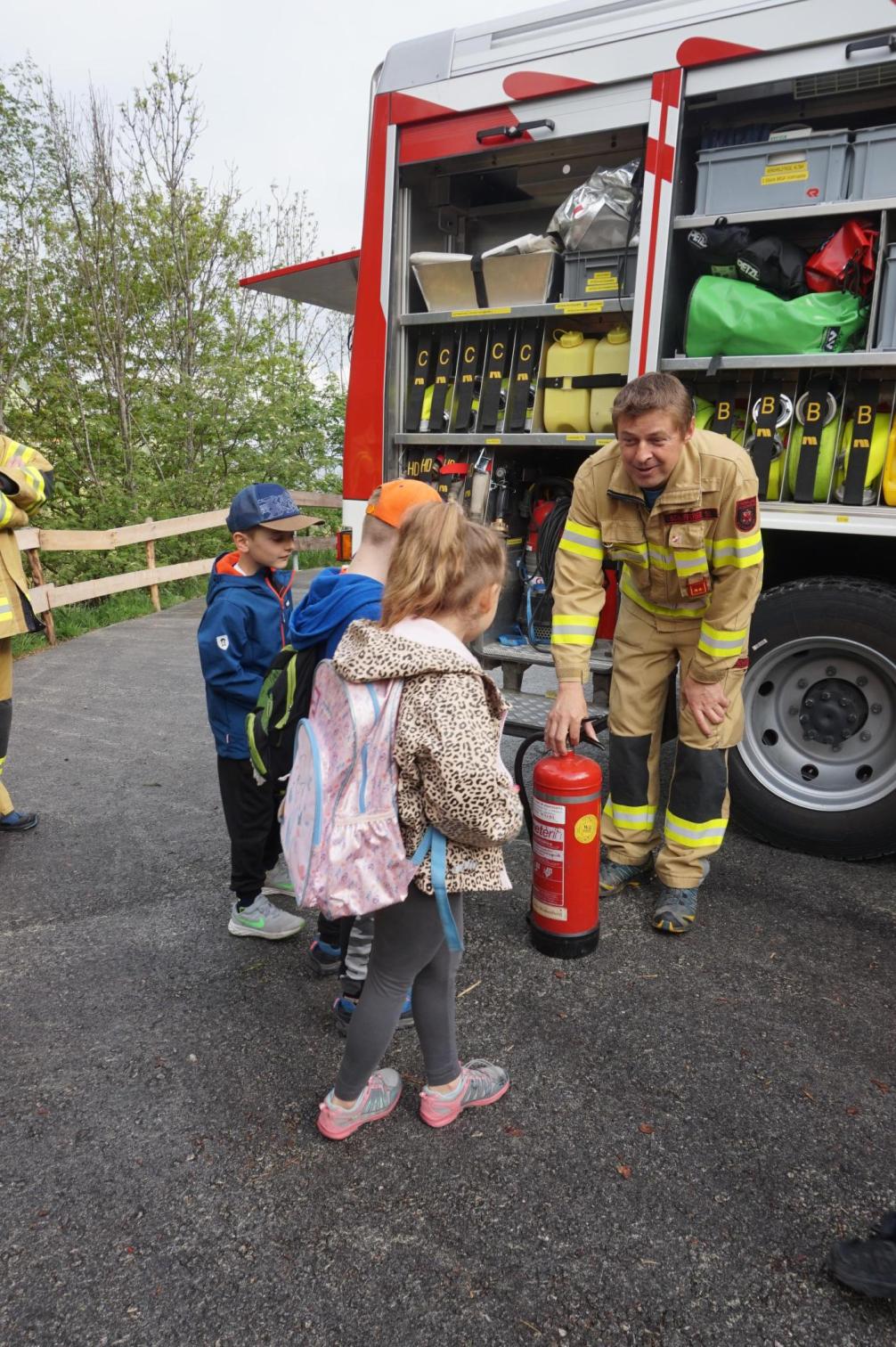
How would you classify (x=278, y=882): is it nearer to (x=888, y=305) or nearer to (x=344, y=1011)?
(x=344, y=1011)

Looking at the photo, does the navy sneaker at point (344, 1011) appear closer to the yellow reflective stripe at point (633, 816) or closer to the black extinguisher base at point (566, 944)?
the black extinguisher base at point (566, 944)

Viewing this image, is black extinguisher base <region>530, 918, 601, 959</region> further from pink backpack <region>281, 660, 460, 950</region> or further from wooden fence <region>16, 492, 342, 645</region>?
wooden fence <region>16, 492, 342, 645</region>

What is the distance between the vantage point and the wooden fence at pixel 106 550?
7.85 meters

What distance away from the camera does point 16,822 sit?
4000 millimetres

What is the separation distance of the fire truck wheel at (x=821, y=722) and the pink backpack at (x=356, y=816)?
218 cm

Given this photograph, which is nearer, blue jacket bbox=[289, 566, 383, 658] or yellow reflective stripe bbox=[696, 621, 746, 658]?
blue jacket bbox=[289, 566, 383, 658]

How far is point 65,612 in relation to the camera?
895 cm

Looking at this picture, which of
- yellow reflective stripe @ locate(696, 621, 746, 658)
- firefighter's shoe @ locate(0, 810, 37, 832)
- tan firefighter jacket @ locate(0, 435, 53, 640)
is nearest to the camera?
yellow reflective stripe @ locate(696, 621, 746, 658)

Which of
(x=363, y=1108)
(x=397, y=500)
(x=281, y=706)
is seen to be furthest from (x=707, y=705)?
(x=363, y=1108)

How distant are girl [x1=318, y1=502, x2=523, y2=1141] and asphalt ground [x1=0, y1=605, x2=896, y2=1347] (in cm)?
32

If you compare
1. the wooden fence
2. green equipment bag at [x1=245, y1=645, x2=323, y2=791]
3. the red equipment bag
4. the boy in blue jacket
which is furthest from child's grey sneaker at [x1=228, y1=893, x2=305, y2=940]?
the wooden fence

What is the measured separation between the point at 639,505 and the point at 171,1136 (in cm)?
231

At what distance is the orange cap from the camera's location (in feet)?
7.54

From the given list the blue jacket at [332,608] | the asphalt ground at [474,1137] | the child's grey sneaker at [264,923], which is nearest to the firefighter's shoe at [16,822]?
the asphalt ground at [474,1137]
